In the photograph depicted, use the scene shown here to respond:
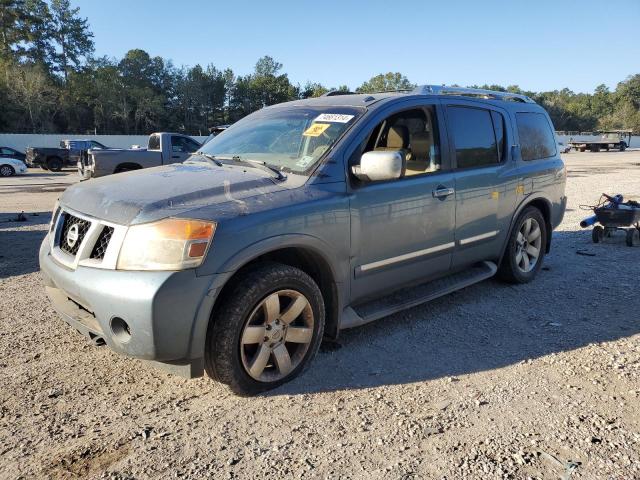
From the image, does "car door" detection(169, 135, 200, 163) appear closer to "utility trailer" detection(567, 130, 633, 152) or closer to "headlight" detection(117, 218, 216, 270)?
"headlight" detection(117, 218, 216, 270)

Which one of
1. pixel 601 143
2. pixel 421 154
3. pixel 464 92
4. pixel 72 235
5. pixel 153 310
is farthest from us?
pixel 601 143

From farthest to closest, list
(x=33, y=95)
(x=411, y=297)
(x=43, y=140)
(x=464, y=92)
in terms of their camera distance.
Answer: (x=33, y=95) → (x=43, y=140) → (x=464, y=92) → (x=411, y=297)

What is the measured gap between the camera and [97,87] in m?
62.2

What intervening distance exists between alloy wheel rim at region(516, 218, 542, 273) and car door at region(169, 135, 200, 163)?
428 inches

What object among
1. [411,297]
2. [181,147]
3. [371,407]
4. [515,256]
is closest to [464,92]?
[515,256]

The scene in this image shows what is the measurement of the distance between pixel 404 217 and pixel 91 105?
220 feet

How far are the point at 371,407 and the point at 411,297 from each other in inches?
47.9

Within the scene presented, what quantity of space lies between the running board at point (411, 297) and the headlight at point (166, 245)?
124 cm

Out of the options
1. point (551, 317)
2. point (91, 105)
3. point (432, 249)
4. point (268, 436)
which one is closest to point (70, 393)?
point (268, 436)

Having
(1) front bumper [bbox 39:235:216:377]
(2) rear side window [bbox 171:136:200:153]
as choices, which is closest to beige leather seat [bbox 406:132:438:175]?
(1) front bumper [bbox 39:235:216:377]

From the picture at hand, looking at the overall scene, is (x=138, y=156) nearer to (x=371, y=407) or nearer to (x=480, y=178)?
(x=480, y=178)

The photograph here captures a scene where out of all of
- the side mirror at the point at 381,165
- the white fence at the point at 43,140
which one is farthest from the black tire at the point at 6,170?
the side mirror at the point at 381,165

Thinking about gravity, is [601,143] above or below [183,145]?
above

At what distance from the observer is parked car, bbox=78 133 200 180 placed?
12.9 m
